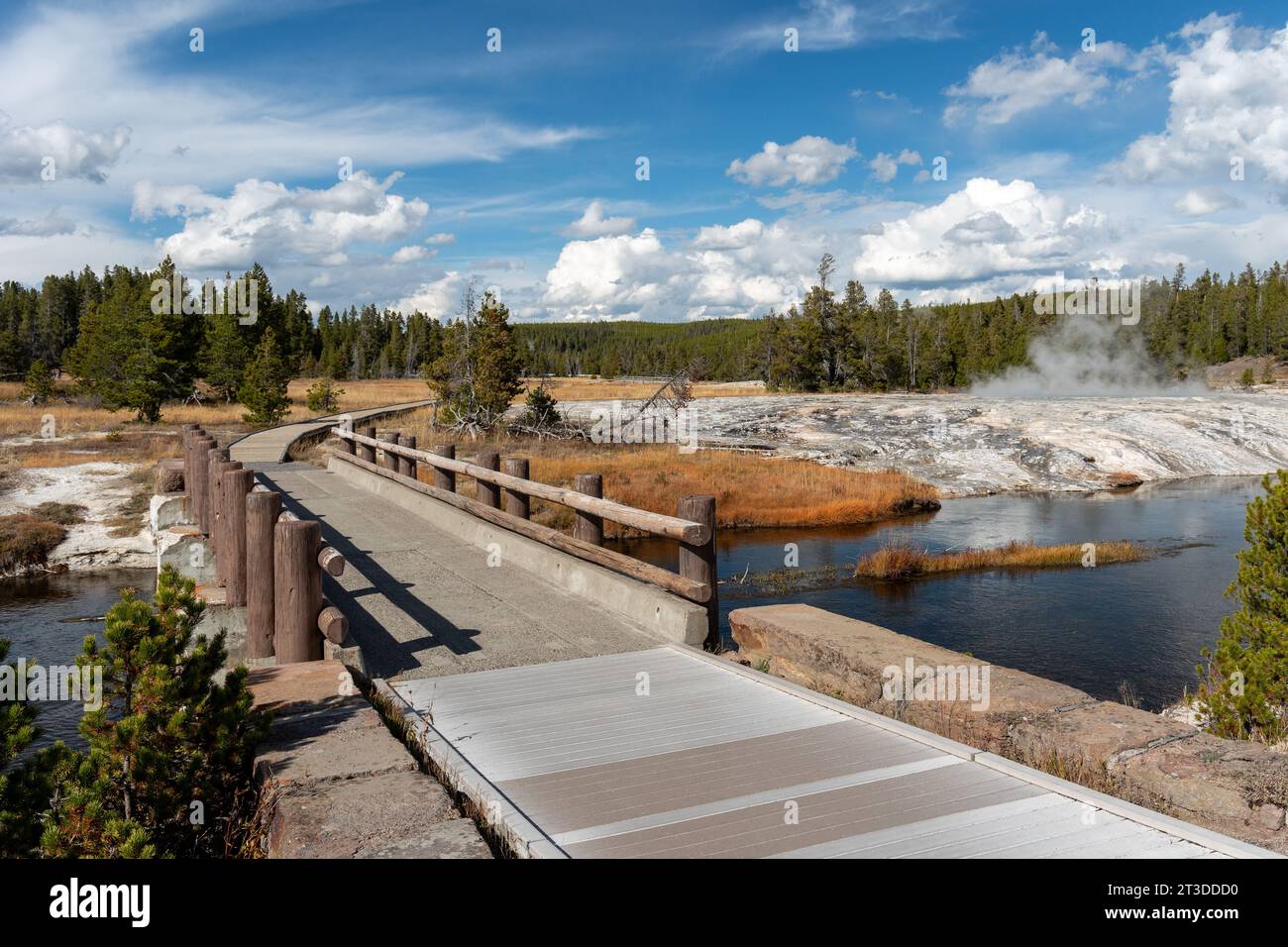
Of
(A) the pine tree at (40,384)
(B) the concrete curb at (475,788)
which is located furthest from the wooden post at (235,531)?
(A) the pine tree at (40,384)

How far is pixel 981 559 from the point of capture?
19.4 m

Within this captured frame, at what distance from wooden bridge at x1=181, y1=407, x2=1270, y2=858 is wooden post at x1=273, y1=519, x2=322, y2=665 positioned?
0.03 m

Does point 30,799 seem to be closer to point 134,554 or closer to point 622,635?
point 622,635

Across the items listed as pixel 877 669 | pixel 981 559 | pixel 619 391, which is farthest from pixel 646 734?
pixel 619 391

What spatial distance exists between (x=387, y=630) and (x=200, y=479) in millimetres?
6287

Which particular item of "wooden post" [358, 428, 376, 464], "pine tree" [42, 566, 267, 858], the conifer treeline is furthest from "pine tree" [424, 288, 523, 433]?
"pine tree" [42, 566, 267, 858]

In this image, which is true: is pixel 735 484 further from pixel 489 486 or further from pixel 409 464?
pixel 489 486

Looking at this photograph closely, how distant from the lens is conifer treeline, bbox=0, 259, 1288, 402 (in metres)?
53.4

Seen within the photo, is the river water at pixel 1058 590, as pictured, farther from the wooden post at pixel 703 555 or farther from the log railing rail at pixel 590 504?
the wooden post at pixel 703 555

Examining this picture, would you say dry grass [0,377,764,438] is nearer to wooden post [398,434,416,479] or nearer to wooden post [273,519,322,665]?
wooden post [398,434,416,479]

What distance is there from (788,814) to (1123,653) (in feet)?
36.6

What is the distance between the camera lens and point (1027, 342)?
8400 centimetres

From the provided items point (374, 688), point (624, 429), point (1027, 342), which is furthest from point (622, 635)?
point (1027, 342)

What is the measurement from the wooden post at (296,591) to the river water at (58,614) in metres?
5.14
